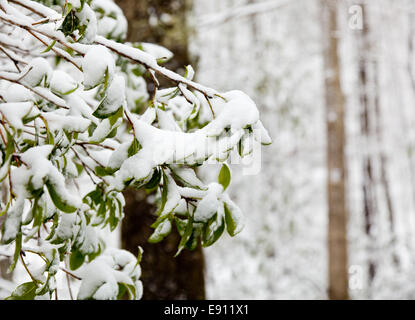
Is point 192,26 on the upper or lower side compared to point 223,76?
lower

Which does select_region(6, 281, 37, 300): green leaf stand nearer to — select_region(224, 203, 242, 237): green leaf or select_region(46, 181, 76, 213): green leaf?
select_region(46, 181, 76, 213): green leaf

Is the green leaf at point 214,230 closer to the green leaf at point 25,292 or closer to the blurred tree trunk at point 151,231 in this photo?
the green leaf at point 25,292

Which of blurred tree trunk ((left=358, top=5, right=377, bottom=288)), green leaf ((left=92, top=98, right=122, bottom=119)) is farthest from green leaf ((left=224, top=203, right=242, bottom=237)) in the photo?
blurred tree trunk ((left=358, top=5, right=377, bottom=288))

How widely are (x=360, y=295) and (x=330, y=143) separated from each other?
2.37 meters

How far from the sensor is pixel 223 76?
210 inches

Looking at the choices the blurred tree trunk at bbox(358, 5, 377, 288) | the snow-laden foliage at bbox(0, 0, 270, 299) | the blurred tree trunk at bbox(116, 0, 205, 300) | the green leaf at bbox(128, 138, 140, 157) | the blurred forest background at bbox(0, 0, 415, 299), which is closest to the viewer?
the snow-laden foliage at bbox(0, 0, 270, 299)

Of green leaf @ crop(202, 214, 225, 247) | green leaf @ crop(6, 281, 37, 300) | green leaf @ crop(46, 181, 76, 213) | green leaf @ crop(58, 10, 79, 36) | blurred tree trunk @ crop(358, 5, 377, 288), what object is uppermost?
→ blurred tree trunk @ crop(358, 5, 377, 288)

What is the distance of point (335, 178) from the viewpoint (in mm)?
3967

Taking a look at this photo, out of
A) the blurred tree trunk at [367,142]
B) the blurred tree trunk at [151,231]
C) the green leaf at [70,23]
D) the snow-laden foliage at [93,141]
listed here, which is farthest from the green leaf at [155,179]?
the blurred tree trunk at [367,142]

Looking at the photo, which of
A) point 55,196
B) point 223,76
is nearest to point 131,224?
point 55,196

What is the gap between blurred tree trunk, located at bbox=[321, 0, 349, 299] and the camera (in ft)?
12.9
